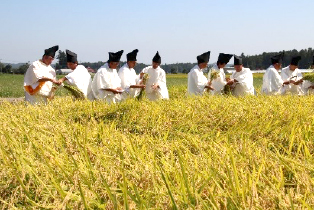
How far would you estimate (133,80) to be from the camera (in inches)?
375

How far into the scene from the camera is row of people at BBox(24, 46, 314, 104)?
816cm

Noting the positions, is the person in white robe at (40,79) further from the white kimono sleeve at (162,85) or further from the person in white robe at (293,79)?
the person in white robe at (293,79)

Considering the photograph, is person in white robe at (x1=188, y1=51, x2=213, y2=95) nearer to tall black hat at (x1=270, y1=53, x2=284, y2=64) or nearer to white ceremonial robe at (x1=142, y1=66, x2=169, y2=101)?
white ceremonial robe at (x1=142, y1=66, x2=169, y2=101)

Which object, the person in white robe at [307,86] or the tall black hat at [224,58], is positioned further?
the person in white robe at [307,86]

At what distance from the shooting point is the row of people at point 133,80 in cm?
816

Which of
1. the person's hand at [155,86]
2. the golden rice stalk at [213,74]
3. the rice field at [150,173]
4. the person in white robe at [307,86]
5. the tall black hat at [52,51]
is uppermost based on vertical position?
the tall black hat at [52,51]

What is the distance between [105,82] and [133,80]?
0.96 meters

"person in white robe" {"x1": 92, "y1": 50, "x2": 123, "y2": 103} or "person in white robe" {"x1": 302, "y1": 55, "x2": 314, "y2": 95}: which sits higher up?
"person in white robe" {"x1": 92, "y1": 50, "x2": 123, "y2": 103}

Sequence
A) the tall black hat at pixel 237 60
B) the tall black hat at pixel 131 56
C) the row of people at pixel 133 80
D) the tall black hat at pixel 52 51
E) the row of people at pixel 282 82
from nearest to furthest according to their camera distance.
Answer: the row of people at pixel 133 80 → the tall black hat at pixel 52 51 → the tall black hat at pixel 131 56 → the tall black hat at pixel 237 60 → the row of people at pixel 282 82

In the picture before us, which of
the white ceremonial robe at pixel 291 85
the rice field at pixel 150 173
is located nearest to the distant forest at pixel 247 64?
the white ceremonial robe at pixel 291 85

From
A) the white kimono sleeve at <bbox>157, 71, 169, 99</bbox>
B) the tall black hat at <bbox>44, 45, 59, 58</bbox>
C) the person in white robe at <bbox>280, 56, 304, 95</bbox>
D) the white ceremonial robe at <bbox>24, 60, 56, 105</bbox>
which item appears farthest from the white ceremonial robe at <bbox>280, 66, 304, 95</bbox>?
the white ceremonial robe at <bbox>24, 60, 56, 105</bbox>

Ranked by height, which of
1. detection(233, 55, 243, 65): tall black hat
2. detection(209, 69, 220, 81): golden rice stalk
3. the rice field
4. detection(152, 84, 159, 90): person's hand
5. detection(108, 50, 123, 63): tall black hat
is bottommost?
the rice field

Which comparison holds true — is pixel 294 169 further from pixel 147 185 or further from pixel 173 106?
pixel 173 106

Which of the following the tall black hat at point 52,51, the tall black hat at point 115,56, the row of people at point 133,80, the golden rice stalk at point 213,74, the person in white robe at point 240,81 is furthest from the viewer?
the person in white robe at point 240,81
